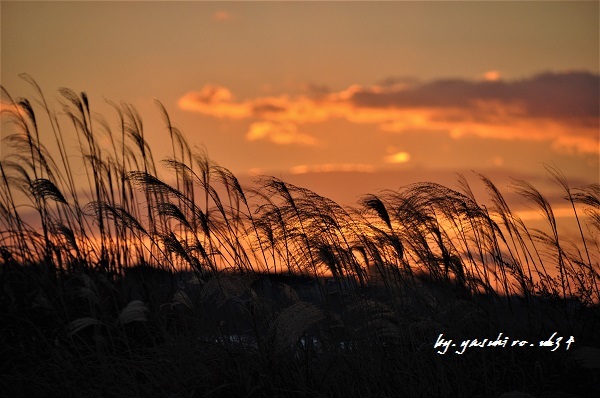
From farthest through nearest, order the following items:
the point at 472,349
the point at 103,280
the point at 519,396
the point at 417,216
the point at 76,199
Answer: the point at 76,199 → the point at 103,280 → the point at 417,216 → the point at 472,349 → the point at 519,396

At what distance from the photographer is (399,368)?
4566 millimetres

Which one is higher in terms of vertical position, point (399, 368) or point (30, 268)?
point (30, 268)

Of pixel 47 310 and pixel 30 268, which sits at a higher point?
pixel 30 268

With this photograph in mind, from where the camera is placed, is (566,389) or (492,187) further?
(492,187)

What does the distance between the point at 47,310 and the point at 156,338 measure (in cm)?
101

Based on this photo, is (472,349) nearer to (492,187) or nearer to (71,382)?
(492,187)

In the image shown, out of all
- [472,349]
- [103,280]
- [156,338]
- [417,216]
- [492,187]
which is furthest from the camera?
[103,280]

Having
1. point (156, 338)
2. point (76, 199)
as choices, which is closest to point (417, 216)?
point (156, 338)

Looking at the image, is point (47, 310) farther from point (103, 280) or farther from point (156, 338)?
point (156, 338)

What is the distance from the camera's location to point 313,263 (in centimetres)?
509

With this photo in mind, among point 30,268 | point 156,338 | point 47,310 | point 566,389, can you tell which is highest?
point 30,268

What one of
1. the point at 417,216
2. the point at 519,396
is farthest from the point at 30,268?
the point at 519,396

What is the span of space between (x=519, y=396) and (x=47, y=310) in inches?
159

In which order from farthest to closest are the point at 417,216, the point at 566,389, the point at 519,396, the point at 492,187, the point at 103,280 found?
the point at 103,280 → the point at 492,187 → the point at 417,216 → the point at 566,389 → the point at 519,396
